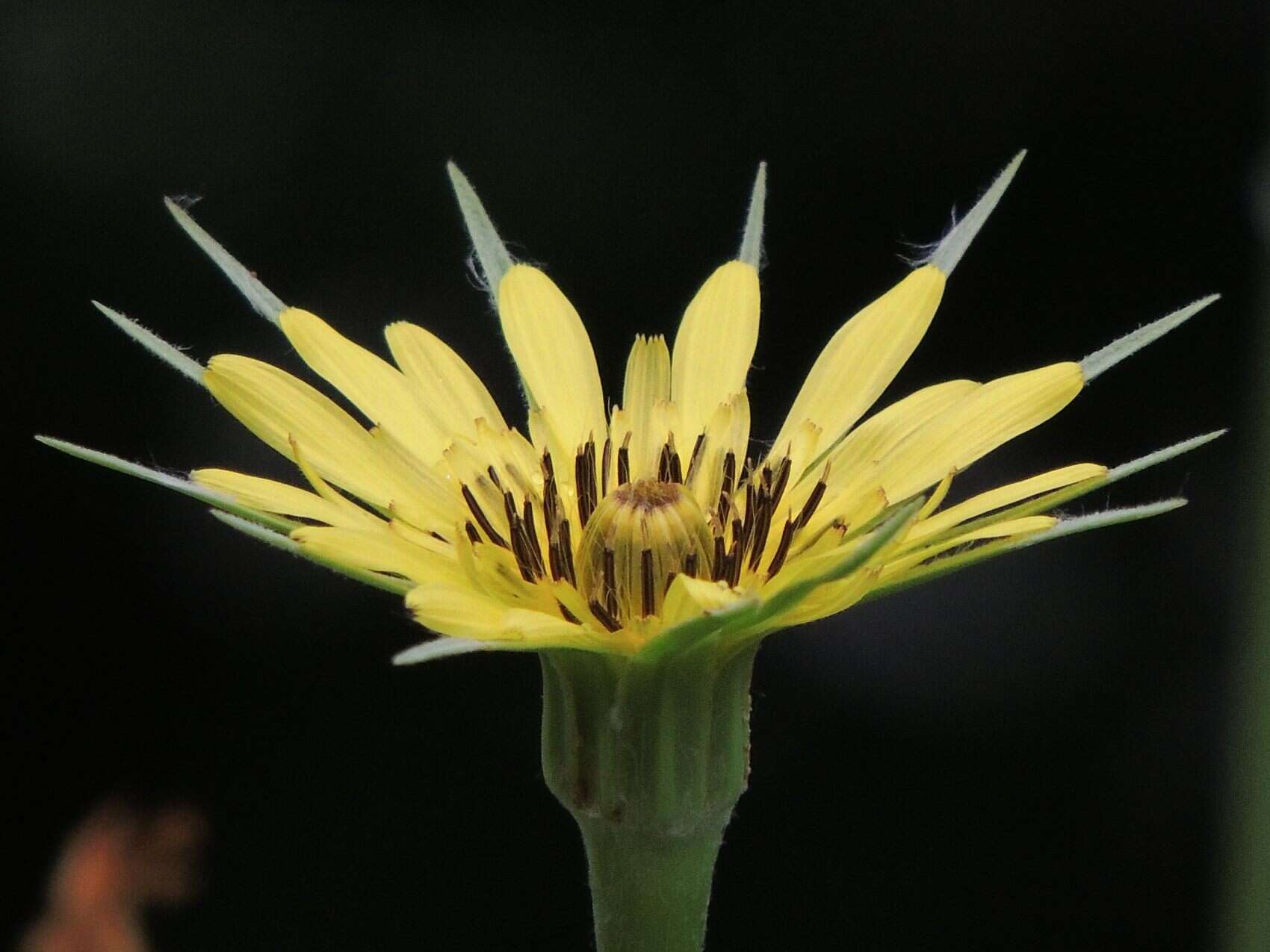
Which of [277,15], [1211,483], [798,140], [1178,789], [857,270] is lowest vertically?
[1178,789]

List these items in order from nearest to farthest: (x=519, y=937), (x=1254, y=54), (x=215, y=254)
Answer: (x=215, y=254)
(x=1254, y=54)
(x=519, y=937)

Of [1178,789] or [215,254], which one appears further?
[1178,789]

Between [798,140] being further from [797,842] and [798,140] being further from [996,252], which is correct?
[797,842]

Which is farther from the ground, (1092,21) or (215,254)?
(1092,21)

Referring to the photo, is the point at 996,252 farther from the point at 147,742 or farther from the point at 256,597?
the point at 147,742

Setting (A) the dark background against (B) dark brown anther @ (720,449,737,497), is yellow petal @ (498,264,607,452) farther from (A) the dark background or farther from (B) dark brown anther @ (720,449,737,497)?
(A) the dark background

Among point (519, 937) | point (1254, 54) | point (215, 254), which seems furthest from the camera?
point (519, 937)

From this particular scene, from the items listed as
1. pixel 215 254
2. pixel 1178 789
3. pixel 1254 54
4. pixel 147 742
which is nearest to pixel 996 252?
pixel 1254 54
